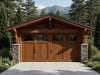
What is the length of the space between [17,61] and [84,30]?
6519mm

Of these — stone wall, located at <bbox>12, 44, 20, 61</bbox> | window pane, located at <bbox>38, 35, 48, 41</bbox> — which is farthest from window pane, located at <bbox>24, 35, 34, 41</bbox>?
stone wall, located at <bbox>12, 44, 20, 61</bbox>

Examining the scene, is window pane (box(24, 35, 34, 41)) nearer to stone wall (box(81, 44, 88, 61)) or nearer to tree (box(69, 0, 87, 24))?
stone wall (box(81, 44, 88, 61))

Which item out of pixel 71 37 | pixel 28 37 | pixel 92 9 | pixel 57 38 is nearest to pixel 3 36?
pixel 28 37

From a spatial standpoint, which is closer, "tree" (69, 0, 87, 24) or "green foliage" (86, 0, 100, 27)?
"tree" (69, 0, 87, 24)

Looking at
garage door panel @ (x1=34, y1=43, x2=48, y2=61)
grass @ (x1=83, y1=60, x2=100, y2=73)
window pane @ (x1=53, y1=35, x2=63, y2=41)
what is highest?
window pane @ (x1=53, y1=35, x2=63, y2=41)

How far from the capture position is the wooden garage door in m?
13.3

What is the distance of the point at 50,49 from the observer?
43.6 feet

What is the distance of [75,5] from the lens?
44.4 metres

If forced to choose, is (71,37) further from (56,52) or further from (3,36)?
(3,36)

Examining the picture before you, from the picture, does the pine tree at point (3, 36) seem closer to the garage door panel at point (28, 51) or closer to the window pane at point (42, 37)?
the garage door panel at point (28, 51)

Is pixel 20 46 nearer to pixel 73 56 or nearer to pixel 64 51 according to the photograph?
pixel 64 51

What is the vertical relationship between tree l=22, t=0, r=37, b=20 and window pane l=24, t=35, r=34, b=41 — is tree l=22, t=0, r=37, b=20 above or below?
above

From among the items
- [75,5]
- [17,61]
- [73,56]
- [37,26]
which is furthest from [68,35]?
[75,5]

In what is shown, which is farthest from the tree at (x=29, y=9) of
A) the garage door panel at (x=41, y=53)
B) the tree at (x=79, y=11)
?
the garage door panel at (x=41, y=53)
